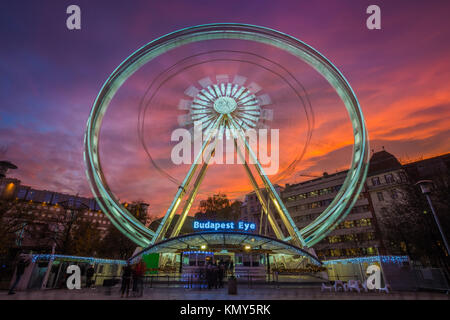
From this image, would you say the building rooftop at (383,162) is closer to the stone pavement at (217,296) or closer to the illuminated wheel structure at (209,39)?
the illuminated wheel structure at (209,39)

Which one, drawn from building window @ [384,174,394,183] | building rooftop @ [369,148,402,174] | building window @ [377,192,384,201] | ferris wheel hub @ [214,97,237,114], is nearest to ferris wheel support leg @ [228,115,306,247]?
ferris wheel hub @ [214,97,237,114]

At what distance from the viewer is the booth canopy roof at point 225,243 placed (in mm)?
21172

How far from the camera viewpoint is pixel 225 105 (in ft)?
93.4

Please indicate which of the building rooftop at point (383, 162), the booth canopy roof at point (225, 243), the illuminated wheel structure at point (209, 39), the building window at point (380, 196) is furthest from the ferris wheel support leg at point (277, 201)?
the building rooftop at point (383, 162)

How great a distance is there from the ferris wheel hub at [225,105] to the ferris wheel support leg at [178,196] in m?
0.97

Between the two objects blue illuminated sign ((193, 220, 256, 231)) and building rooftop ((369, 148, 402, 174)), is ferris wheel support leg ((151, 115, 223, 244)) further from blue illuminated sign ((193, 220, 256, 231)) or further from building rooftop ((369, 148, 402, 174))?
building rooftop ((369, 148, 402, 174))

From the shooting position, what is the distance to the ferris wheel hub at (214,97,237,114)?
2819cm

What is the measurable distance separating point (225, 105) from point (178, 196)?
1247cm

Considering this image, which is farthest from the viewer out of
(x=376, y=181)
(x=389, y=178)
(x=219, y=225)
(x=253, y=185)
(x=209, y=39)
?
(x=376, y=181)

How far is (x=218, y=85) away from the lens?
27312 millimetres

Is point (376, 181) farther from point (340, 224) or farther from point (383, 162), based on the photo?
point (340, 224)

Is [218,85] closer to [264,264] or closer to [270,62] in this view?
[270,62]

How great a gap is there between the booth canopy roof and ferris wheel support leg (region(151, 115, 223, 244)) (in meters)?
1.47

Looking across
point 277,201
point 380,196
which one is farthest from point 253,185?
point 380,196
